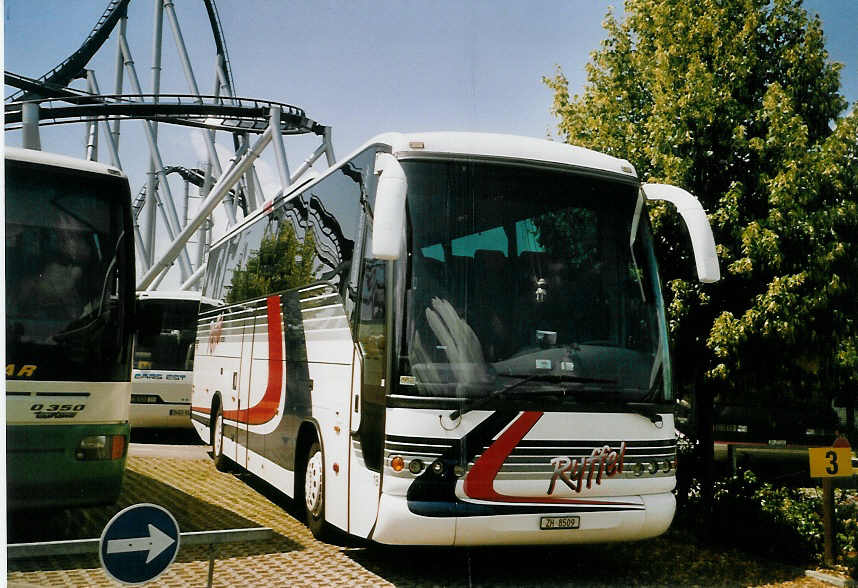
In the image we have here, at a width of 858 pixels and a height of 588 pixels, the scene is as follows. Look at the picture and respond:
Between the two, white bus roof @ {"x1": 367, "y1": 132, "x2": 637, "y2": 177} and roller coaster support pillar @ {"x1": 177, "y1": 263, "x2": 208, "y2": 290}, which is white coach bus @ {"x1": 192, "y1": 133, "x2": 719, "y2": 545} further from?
roller coaster support pillar @ {"x1": 177, "y1": 263, "x2": 208, "y2": 290}

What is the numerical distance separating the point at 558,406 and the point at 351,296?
1733mm

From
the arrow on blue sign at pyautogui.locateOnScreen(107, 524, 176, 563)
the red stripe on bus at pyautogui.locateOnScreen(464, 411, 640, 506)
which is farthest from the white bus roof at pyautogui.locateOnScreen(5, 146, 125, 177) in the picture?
the red stripe on bus at pyautogui.locateOnScreen(464, 411, 640, 506)

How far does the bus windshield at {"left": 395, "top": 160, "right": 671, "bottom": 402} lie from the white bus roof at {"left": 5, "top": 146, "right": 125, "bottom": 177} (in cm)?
225

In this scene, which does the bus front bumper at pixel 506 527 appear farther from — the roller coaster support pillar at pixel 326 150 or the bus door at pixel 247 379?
the bus door at pixel 247 379

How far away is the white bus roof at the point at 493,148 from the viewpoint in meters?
6.18

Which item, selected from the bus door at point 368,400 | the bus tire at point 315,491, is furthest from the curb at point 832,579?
the bus tire at point 315,491

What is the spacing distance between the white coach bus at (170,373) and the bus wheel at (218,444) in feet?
3.77

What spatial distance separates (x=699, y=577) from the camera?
23.2 ft

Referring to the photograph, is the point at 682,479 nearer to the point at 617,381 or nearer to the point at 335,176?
the point at 617,381

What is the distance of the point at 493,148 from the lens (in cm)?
633

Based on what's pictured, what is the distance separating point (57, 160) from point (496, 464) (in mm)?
3717

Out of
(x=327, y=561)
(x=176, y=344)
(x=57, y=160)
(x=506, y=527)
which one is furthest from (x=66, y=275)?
(x=176, y=344)

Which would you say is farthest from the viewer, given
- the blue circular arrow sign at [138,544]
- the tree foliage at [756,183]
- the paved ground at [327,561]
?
the tree foliage at [756,183]

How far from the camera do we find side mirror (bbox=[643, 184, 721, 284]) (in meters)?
6.28
